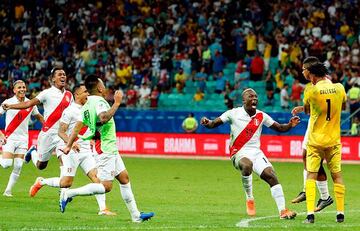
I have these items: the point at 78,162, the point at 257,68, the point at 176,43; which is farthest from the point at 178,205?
the point at 176,43

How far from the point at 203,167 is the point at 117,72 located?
39.3 ft

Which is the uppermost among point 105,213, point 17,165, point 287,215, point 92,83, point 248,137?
point 92,83

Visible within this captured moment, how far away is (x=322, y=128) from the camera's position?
51.8ft

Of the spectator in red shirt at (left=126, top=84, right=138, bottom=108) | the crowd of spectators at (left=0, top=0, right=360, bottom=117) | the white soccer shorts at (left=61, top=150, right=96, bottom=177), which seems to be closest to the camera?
the white soccer shorts at (left=61, top=150, right=96, bottom=177)

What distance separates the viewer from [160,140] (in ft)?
125

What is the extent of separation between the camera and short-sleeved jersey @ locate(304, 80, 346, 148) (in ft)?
51.3

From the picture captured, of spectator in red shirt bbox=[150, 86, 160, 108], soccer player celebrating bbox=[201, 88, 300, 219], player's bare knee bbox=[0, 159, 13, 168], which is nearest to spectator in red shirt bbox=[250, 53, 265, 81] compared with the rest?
spectator in red shirt bbox=[150, 86, 160, 108]

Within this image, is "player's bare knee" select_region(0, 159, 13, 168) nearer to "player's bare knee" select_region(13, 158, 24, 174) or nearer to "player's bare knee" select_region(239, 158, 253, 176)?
"player's bare knee" select_region(13, 158, 24, 174)

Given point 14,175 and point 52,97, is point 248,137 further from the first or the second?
point 14,175

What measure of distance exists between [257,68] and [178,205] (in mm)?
20989

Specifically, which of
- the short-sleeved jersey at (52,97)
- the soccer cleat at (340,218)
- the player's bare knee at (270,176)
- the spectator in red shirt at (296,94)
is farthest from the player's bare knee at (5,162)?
the spectator in red shirt at (296,94)

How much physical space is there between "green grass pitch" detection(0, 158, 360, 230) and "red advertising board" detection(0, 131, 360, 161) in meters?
4.94

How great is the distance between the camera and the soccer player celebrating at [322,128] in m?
15.6

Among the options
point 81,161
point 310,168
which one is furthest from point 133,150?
point 310,168
